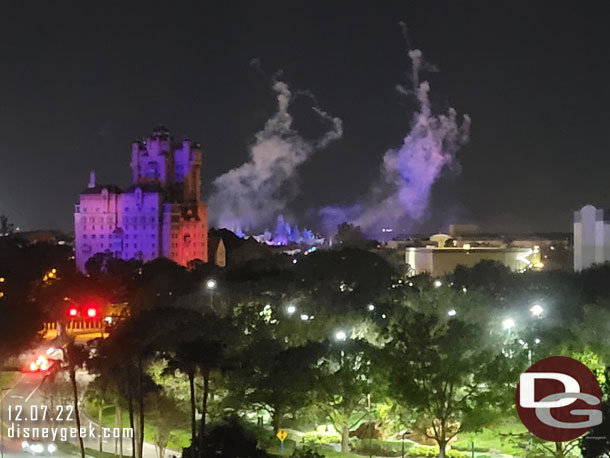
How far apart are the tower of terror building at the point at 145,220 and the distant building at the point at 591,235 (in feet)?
135

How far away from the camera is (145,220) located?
290ft

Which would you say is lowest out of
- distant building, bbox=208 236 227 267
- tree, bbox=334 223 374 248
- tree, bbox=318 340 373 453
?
tree, bbox=318 340 373 453

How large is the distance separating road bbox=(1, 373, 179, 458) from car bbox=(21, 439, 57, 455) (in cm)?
14

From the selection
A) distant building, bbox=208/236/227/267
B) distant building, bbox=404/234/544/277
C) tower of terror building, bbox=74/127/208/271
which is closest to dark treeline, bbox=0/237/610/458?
distant building, bbox=404/234/544/277

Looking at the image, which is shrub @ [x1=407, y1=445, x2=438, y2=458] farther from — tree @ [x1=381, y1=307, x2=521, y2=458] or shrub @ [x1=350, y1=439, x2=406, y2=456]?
tree @ [x1=381, y1=307, x2=521, y2=458]

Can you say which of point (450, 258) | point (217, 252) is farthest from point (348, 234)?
point (450, 258)

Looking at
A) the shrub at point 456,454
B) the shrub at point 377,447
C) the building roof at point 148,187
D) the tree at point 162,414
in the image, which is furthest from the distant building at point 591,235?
the tree at point 162,414

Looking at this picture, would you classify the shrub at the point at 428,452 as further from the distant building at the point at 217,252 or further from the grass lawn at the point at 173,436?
the distant building at the point at 217,252

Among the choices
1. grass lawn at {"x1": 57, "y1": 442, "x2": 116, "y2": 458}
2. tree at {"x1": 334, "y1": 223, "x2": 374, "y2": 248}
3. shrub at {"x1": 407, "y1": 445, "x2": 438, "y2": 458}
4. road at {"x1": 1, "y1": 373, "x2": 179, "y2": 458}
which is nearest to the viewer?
shrub at {"x1": 407, "y1": 445, "x2": 438, "y2": 458}

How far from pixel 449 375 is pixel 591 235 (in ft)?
174

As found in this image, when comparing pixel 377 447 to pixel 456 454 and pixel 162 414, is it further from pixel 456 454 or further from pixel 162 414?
pixel 162 414

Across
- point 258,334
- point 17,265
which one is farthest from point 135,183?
point 258,334

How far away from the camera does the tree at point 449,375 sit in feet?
63.5

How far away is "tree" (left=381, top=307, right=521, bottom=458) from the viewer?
1936 cm
